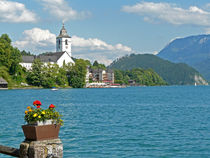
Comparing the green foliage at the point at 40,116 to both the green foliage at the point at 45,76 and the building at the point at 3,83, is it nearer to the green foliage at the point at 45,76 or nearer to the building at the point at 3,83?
the building at the point at 3,83

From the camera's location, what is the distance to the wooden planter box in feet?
22.1

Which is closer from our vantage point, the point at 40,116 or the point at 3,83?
the point at 40,116

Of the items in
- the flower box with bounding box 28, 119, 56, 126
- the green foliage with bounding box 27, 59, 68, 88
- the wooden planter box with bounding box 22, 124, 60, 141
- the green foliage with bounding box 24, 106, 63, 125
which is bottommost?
the wooden planter box with bounding box 22, 124, 60, 141

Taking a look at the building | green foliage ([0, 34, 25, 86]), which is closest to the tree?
green foliage ([0, 34, 25, 86])

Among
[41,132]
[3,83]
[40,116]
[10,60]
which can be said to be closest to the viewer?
[41,132]

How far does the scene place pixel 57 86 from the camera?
176000 mm

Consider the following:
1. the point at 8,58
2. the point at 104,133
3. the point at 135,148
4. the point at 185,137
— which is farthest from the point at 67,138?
the point at 8,58

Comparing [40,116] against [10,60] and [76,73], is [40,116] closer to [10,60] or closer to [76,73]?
[10,60]

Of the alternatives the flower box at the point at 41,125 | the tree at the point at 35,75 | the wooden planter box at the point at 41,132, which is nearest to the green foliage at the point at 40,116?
the flower box at the point at 41,125

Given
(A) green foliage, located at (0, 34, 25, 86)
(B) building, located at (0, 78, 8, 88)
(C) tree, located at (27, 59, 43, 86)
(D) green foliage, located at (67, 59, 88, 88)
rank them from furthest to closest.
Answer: (D) green foliage, located at (67, 59, 88, 88), (C) tree, located at (27, 59, 43, 86), (A) green foliage, located at (0, 34, 25, 86), (B) building, located at (0, 78, 8, 88)

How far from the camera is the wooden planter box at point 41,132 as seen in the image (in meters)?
6.75

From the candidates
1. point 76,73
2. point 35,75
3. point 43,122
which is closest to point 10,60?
point 35,75

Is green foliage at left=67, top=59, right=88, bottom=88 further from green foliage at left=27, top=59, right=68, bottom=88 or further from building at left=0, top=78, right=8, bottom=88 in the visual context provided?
building at left=0, top=78, right=8, bottom=88

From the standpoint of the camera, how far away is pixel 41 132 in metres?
6.78
